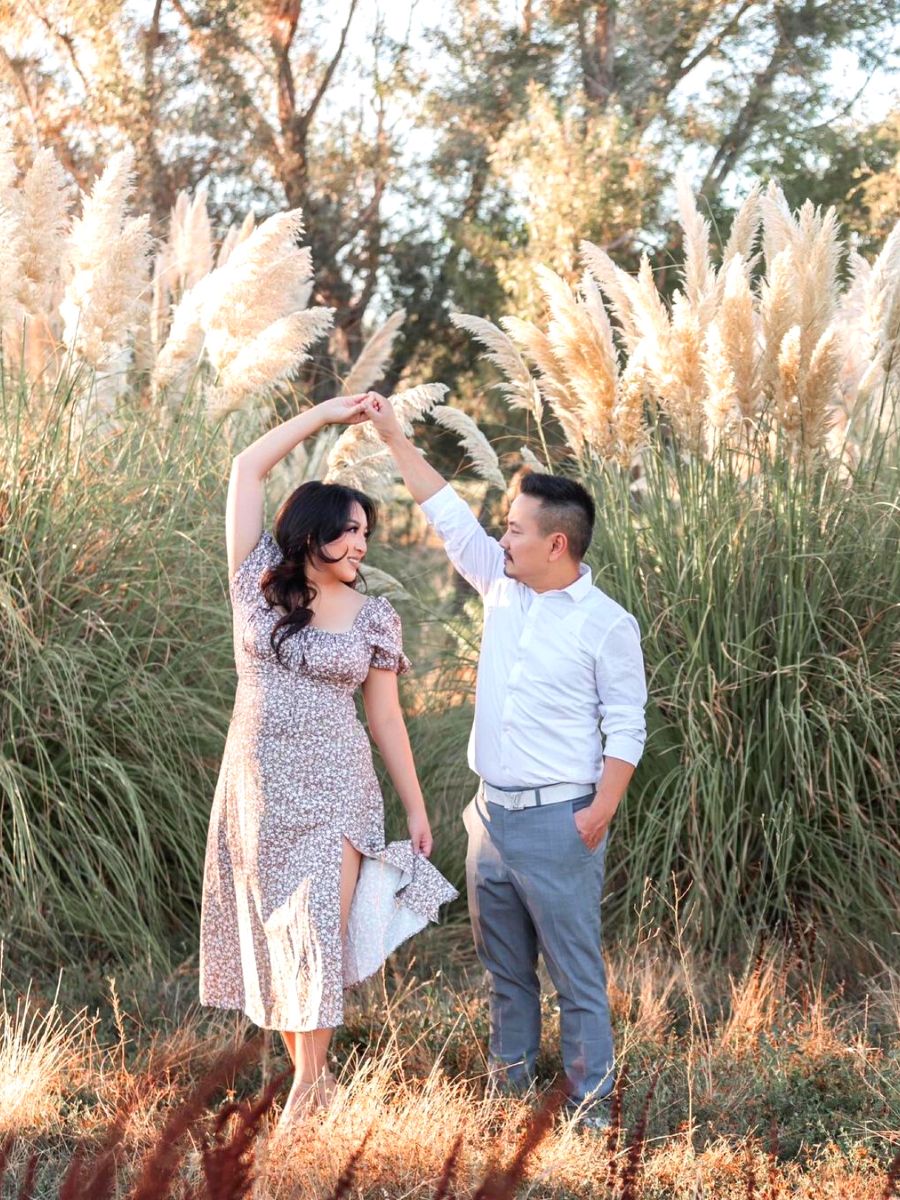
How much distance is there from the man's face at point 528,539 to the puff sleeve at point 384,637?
372 mm

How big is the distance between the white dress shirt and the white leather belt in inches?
0.8

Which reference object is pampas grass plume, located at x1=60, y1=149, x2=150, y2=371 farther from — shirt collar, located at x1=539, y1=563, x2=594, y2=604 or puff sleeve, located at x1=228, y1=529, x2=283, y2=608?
shirt collar, located at x1=539, y1=563, x2=594, y2=604

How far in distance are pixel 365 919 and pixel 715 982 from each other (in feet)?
5.00

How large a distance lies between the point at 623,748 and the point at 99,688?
195cm

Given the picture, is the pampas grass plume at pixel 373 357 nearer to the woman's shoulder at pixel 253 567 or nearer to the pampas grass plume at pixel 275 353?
the pampas grass plume at pixel 275 353

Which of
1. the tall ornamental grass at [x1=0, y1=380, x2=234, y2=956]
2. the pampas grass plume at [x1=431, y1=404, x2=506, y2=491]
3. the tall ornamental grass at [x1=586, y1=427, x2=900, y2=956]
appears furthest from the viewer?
the pampas grass plume at [x1=431, y1=404, x2=506, y2=491]

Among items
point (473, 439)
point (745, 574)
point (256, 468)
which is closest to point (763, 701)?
point (745, 574)

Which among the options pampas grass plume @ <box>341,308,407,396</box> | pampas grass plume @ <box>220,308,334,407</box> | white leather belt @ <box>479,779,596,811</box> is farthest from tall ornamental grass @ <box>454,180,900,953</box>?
pampas grass plume @ <box>341,308,407,396</box>

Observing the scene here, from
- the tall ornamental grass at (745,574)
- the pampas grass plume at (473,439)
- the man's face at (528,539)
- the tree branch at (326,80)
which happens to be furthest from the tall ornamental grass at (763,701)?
the tree branch at (326,80)

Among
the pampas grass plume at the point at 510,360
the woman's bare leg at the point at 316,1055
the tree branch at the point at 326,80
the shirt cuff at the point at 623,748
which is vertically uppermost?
the tree branch at the point at 326,80

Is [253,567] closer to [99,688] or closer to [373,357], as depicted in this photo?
[99,688]

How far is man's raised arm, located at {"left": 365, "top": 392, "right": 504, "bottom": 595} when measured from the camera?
4.05m

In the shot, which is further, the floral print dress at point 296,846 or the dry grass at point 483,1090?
the floral print dress at point 296,846

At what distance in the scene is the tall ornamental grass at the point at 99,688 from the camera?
472 centimetres
